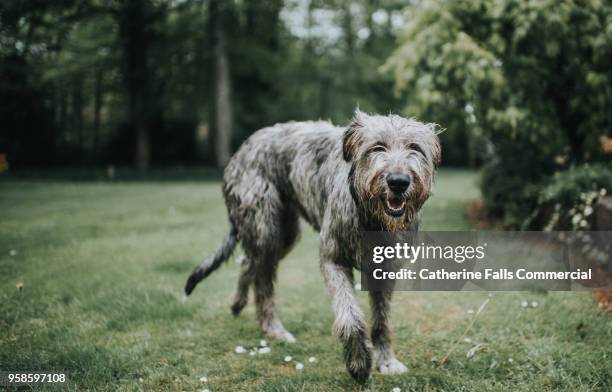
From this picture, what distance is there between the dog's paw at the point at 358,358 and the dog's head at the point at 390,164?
77 centimetres

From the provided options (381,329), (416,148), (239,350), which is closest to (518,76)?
(416,148)

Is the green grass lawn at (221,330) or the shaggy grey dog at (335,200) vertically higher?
the shaggy grey dog at (335,200)

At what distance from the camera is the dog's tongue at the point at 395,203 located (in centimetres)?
308

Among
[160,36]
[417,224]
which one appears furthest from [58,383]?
[160,36]

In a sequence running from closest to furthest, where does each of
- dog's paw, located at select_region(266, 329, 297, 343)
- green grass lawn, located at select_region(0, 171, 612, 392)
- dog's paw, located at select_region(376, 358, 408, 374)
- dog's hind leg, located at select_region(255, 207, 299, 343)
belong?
green grass lawn, located at select_region(0, 171, 612, 392), dog's paw, located at select_region(376, 358, 408, 374), dog's paw, located at select_region(266, 329, 297, 343), dog's hind leg, located at select_region(255, 207, 299, 343)

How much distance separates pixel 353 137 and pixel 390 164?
38cm

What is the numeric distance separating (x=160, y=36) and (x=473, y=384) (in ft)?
75.8

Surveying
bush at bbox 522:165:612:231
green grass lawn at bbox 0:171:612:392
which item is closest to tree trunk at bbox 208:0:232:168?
green grass lawn at bbox 0:171:612:392

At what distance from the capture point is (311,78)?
99.5 feet

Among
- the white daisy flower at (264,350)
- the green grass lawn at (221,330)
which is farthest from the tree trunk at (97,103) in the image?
the white daisy flower at (264,350)

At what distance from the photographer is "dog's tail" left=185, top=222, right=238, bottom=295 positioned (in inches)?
165

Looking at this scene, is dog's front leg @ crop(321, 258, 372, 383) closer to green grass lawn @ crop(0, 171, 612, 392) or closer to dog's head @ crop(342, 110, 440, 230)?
green grass lawn @ crop(0, 171, 612, 392)

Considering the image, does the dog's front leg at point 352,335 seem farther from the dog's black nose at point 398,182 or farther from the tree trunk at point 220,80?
the tree trunk at point 220,80

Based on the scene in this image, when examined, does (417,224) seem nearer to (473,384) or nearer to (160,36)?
(473,384)
